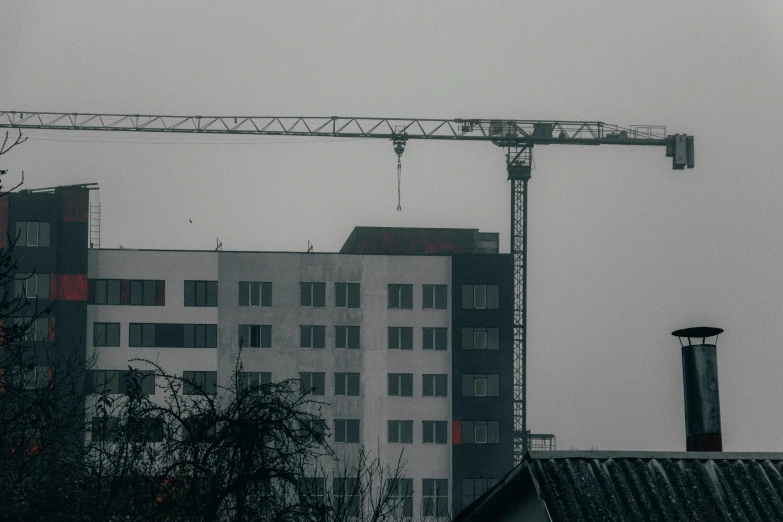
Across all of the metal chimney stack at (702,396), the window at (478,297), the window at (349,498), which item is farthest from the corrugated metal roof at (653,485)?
the window at (478,297)

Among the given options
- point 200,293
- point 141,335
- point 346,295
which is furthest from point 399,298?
point 141,335

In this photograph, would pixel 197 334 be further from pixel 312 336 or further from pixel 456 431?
pixel 456 431

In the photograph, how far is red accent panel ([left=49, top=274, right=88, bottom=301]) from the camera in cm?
9512

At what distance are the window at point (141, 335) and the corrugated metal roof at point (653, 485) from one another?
80727mm

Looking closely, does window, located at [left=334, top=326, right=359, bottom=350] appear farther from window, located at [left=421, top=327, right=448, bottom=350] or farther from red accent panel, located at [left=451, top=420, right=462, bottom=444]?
red accent panel, located at [left=451, top=420, right=462, bottom=444]

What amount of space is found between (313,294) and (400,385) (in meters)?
8.06

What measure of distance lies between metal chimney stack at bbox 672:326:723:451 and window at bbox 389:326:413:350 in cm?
7819

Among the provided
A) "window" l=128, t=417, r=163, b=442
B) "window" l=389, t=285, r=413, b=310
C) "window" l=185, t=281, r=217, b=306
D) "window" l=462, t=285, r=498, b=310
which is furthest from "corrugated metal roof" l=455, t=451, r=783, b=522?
"window" l=389, t=285, r=413, b=310

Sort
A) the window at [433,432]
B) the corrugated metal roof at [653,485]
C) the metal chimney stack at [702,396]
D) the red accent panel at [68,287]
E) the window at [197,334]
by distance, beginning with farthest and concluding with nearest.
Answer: the window at [197,334], the window at [433,432], the red accent panel at [68,287], the metal chimney stack at [702,396], the corrugated metal roof at [653,485]

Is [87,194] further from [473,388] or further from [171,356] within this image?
[473,388]

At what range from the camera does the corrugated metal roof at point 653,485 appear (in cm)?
1639

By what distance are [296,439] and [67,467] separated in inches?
228

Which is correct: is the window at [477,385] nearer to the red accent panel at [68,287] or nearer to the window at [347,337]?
the window at [347,337]

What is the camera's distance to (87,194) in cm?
9588
